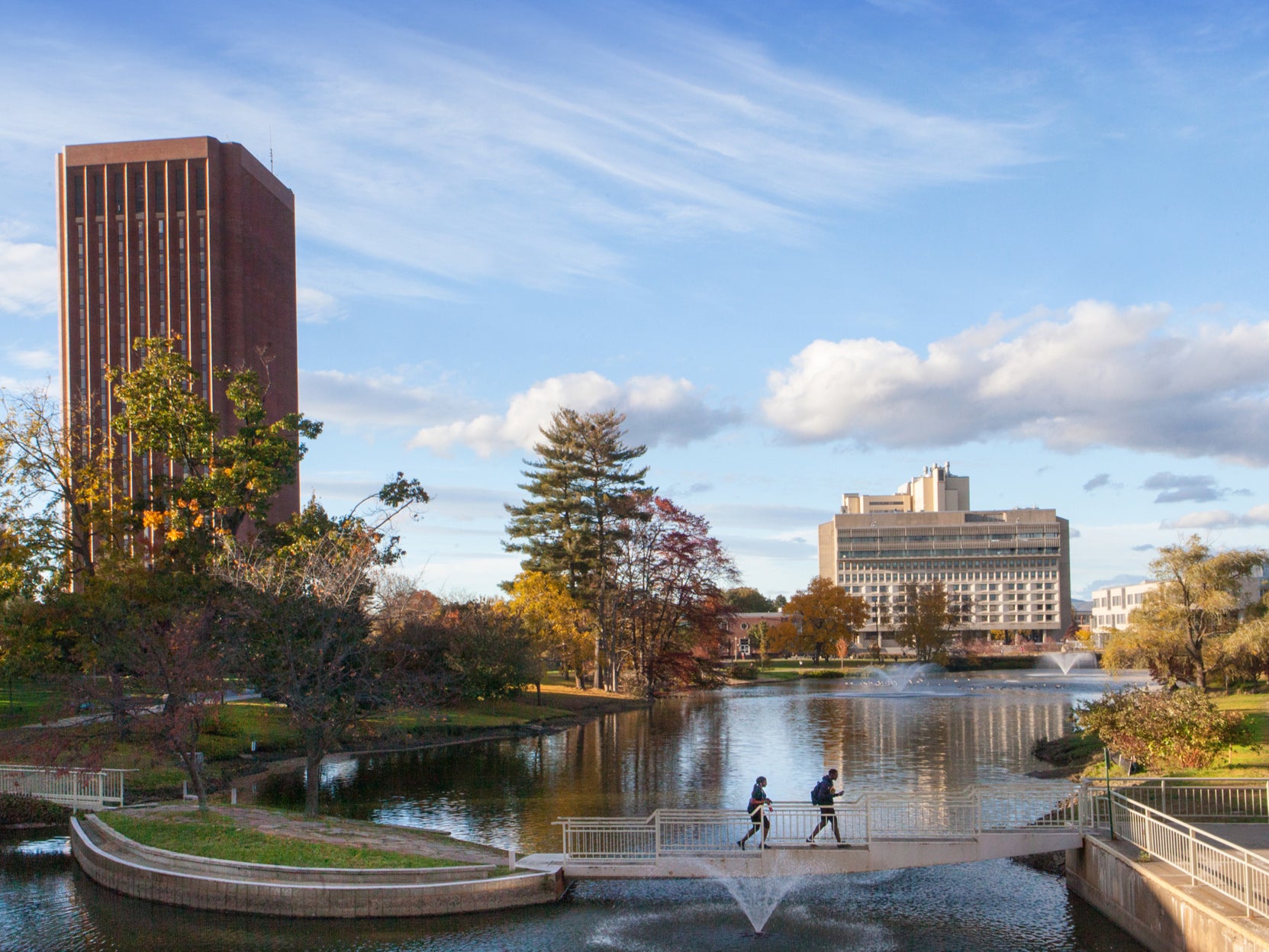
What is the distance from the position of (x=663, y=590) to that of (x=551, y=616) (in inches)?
440

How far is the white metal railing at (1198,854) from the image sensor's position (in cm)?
1712

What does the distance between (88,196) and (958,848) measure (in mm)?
108613

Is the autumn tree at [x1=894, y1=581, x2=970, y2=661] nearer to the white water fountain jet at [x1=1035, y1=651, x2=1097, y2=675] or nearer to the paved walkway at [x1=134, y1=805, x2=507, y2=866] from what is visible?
the white water fountain jet at [x1=1035, y1=651, x2=1097, y2=675]

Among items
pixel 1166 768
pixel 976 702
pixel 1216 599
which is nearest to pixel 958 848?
pixel 1166 768

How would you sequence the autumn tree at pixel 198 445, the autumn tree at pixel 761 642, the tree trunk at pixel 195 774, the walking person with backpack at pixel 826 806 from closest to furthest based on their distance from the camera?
the walking person with backpack at pixel 826 806
the tree trunk at pixel 195 774
the autumn tree at pixel 198 445
the autumn tree at pixel 761 642

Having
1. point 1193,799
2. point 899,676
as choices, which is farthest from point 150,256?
point 1193,799

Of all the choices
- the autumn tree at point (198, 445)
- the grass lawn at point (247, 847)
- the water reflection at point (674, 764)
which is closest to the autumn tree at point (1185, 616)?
the water reflection at point (674, 764)

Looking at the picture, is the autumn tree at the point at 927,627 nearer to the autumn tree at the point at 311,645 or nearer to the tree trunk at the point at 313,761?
the autumn tree at the point at 311,645

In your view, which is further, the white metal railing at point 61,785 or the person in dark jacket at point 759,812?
the white metal railing at point 61,785

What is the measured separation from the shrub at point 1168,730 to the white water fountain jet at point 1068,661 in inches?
3549

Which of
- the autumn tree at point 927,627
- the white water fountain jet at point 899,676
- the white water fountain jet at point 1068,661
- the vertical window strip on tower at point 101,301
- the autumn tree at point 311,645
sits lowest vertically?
the white water fountain jet at point 1068,661

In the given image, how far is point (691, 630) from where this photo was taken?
89188 mm

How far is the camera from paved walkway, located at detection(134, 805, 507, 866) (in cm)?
2375

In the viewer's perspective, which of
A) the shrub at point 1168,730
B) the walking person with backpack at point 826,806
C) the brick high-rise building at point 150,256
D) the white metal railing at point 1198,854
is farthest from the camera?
the brick high-rise building at point 150,256
